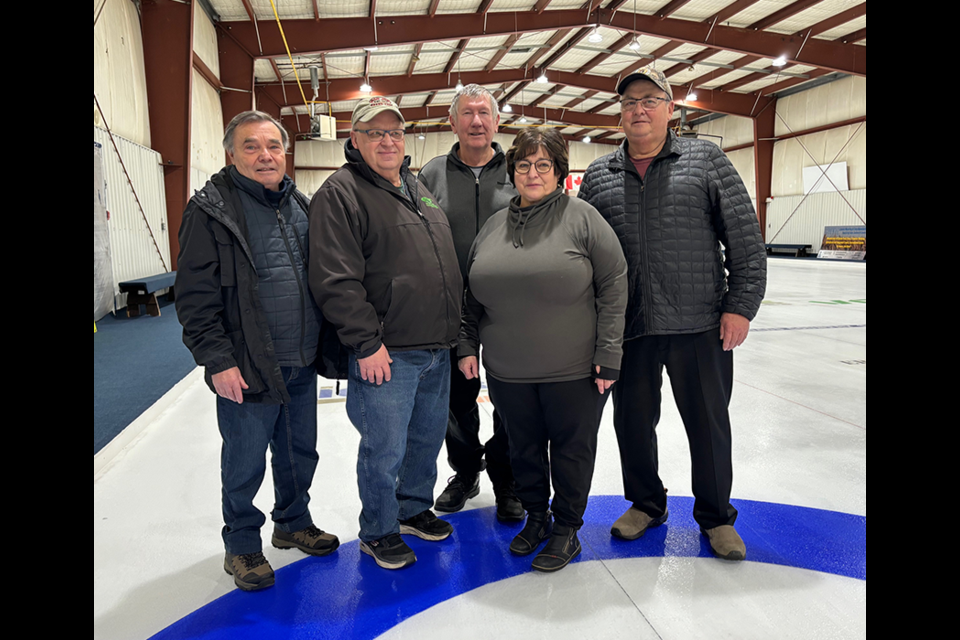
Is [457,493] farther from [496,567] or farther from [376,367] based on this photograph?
[376,367]

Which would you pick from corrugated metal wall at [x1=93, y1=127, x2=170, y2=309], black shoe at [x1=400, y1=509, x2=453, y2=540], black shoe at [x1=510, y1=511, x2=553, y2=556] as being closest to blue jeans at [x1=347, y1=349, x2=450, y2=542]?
black shoe at [x1=400, y1=509, x2=453, y2=540]

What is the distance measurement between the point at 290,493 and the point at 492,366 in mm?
930

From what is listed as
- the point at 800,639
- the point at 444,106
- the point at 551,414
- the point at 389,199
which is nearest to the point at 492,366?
the point at 551,414

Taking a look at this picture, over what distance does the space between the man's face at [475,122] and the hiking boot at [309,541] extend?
5.50 feet

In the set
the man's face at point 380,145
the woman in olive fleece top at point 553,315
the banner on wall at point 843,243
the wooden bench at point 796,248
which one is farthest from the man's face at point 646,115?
the wooden bench at point 796,248

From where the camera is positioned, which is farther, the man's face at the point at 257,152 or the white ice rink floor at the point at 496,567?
the man's face at the point at 257,152

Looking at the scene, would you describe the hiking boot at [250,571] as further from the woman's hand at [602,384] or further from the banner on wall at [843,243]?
the banner on wall at [843,243]

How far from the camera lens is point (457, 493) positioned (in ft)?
8.61

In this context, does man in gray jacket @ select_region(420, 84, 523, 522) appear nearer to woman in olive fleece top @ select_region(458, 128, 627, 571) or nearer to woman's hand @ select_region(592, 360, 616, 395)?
woman in olive fleece top @ select_region(458, 128, 627, 571)

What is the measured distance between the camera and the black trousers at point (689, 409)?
7.12 ft

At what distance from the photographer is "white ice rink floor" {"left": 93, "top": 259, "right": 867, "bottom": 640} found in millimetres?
1792

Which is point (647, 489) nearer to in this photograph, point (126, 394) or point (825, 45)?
point (126, 394)

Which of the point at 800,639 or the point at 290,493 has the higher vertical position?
the point at 290,493
